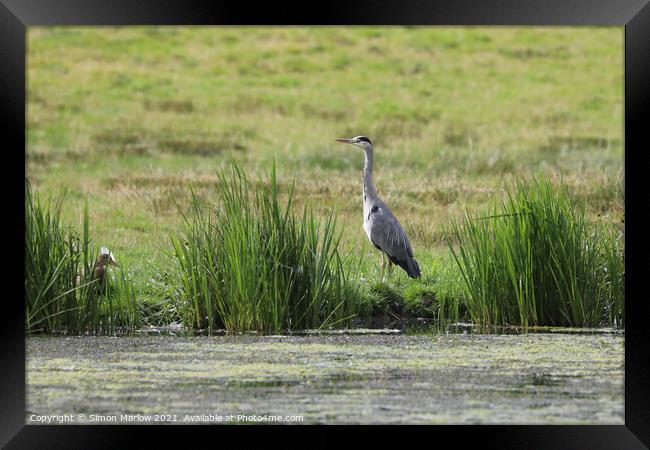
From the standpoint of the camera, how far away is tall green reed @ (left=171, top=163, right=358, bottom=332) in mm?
11000

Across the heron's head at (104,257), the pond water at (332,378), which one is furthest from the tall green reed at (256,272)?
the heron's head at (104,257)

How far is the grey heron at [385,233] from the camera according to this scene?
13.0 m

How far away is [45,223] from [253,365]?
2.55 m

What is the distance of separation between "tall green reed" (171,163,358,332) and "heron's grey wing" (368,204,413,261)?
5.77 ft

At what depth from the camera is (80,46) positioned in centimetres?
3428

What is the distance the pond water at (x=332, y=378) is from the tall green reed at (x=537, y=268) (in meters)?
0.38

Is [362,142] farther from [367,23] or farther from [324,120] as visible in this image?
[324,120]

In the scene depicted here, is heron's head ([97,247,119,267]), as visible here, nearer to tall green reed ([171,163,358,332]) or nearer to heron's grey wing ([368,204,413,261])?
tall green reed ([171,163,358,332])

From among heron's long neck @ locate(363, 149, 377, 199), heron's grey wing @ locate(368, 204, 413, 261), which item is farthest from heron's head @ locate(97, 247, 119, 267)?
heron's long neck @ locate(363, 149, 377, 199)

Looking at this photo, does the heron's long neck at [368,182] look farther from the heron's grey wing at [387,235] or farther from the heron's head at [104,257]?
the heron's head at [104,257]

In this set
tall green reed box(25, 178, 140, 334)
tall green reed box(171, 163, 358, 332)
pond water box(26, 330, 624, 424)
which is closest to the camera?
pond water box(26, 330, 624, 424)

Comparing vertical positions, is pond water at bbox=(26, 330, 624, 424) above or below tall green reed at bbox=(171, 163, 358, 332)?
below

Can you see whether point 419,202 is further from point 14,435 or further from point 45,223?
point 14,435

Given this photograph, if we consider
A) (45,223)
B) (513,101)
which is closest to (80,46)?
(513,101)
